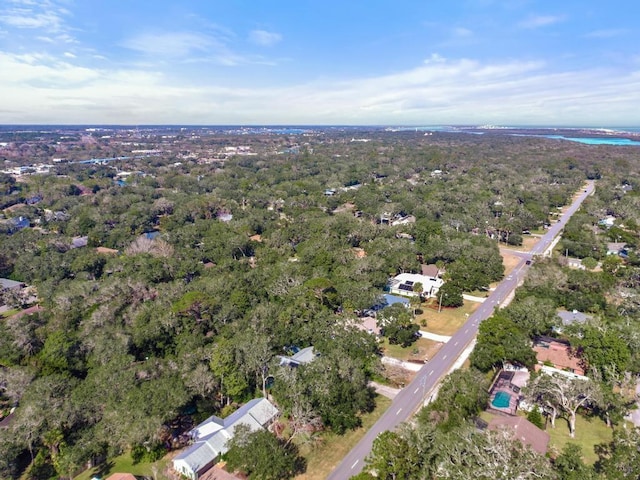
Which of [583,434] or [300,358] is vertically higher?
[300,358]

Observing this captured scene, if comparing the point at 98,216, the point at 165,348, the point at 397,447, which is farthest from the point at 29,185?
the point at 397,447

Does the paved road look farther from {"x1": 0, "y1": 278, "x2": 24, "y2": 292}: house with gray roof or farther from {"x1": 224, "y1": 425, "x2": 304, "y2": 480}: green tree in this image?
{"x1": 0, "y1": 278, "x2": 24, "y2": 292}: house with gray roof

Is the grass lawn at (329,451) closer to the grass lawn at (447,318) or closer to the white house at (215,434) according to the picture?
the white house at (215,434)

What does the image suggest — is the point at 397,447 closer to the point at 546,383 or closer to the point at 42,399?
the point at 546,383

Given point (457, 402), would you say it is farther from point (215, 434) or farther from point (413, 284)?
point (413, 284)

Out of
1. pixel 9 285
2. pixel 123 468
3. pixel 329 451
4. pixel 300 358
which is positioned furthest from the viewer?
pixel 9 285

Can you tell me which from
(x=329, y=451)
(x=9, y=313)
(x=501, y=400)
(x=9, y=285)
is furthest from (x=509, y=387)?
(x=9, y=285)

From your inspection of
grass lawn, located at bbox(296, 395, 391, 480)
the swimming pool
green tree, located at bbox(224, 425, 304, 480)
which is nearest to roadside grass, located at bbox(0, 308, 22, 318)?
green tree, located at bbox(224, 425, 304, 480)
